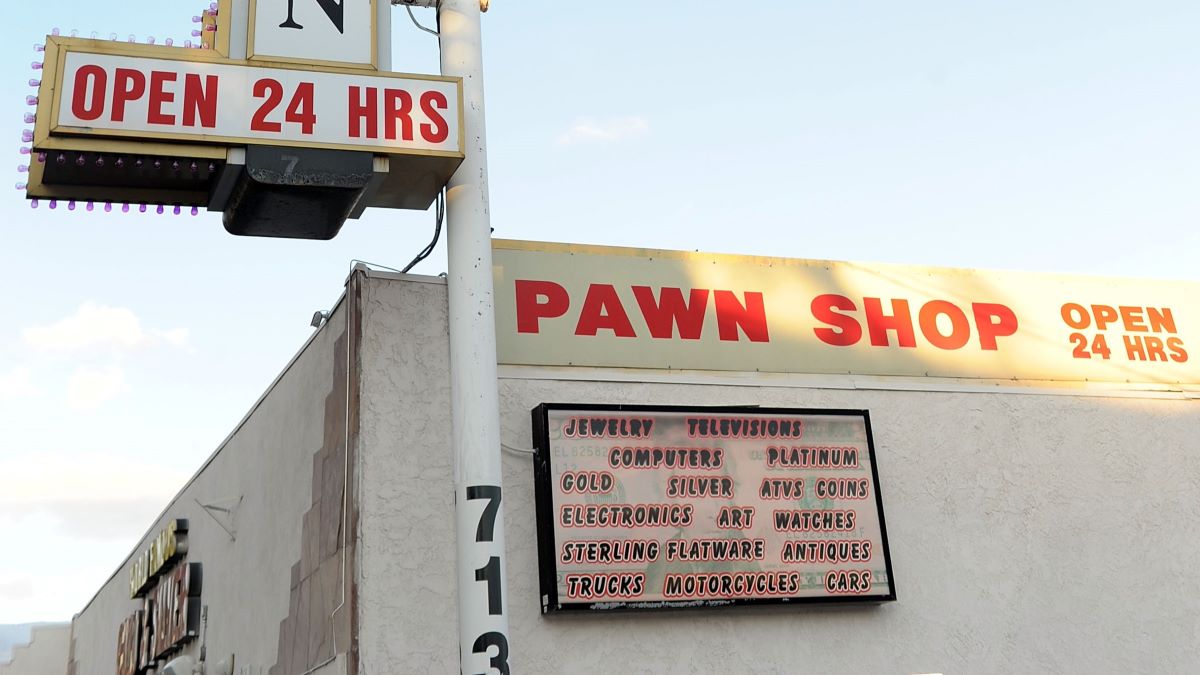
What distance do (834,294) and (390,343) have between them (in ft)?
13.3

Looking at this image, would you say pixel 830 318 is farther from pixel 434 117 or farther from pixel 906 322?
pixel 434 117

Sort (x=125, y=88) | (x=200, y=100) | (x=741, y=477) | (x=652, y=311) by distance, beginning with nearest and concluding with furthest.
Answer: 1. (x=125, y=88)
2. (x=200, y=100)
3. (x=741, y=477)
4. (x=652, y=311)

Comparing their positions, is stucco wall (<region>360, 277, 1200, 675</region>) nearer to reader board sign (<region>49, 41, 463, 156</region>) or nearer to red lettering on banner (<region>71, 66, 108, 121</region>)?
reader board sign (<region>49, 41, 463, 156</region>)

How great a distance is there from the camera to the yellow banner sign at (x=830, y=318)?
9.79 metres

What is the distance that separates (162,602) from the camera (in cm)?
1401

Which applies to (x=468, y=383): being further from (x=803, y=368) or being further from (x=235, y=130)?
(x=803, y=368)

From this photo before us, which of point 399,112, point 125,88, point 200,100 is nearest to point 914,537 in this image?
point 399,112

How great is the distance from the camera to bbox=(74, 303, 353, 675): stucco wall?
941 cm

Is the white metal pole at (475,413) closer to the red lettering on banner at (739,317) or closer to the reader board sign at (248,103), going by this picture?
the reader board sign at (248,103)

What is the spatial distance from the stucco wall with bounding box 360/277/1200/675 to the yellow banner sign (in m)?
0.28

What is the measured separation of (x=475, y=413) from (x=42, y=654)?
1864cm

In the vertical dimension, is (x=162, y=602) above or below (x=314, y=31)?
below

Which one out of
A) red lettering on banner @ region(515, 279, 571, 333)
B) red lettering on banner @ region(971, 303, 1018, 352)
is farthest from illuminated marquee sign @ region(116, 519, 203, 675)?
red lettering on banner @ region(971, 303, 1018, 352)

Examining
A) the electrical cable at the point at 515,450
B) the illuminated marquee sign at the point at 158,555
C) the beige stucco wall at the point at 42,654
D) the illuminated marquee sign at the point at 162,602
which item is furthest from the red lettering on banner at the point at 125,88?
the beige stucco wall at the point at 42,654
